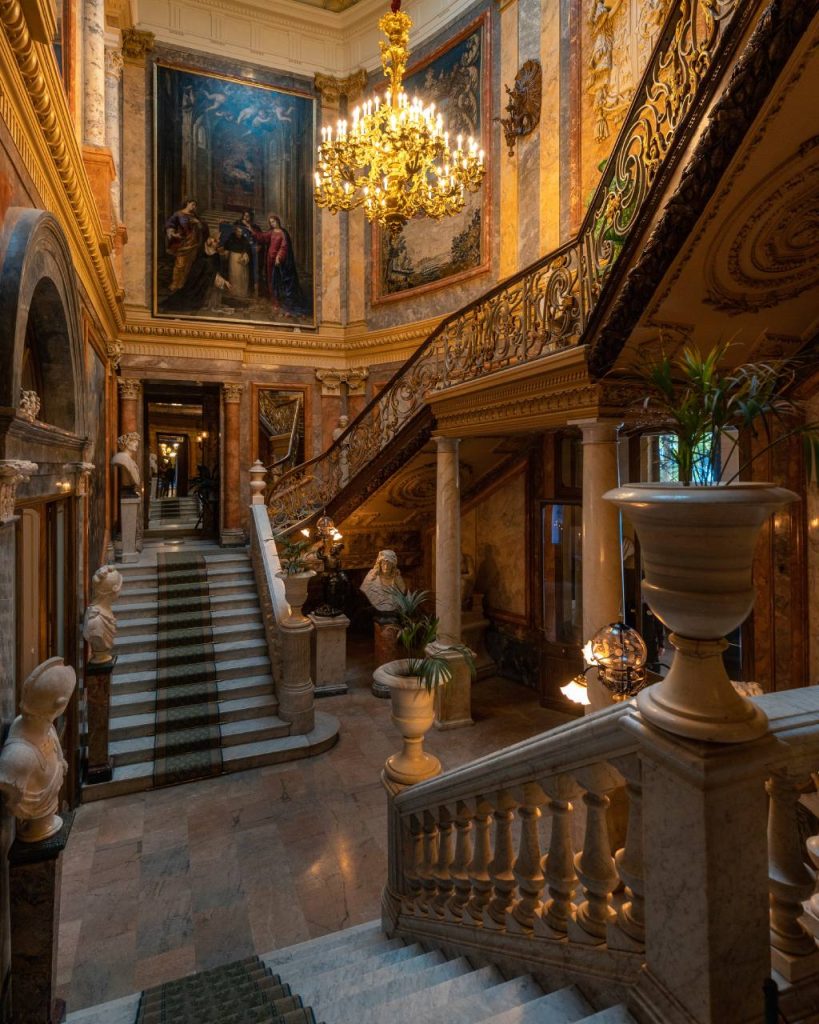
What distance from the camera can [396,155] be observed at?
6.89m

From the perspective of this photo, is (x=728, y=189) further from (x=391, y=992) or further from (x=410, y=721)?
(x=391, y=992)

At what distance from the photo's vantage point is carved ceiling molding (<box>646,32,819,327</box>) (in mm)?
2760

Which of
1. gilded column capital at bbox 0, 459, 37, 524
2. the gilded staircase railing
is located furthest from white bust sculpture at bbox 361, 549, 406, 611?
gilded column capital at bbox 0, 459, 37, 524

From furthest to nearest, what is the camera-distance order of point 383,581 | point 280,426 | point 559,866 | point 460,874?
1. point 280,426
2. point 383,581
3. point 460,874
4. point 559,866

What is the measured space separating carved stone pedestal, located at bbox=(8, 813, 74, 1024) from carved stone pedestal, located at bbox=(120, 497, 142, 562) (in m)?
7.16

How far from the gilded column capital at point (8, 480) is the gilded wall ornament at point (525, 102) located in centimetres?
944

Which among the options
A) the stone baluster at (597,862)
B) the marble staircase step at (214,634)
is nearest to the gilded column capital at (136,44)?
the marble staircase step at (214,634)

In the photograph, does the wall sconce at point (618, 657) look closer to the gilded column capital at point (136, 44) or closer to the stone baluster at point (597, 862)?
the stone baluster at point (597, 862)

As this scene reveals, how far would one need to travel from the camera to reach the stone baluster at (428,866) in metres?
2.91

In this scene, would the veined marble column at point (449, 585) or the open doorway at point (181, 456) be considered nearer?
the veined marble column at point (449, 585)

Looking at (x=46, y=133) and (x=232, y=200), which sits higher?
(x=232, y=200)

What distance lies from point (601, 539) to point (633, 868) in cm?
369

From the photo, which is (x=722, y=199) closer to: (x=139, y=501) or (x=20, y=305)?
(x=20, y=305)

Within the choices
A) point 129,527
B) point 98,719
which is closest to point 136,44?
point 129,527
